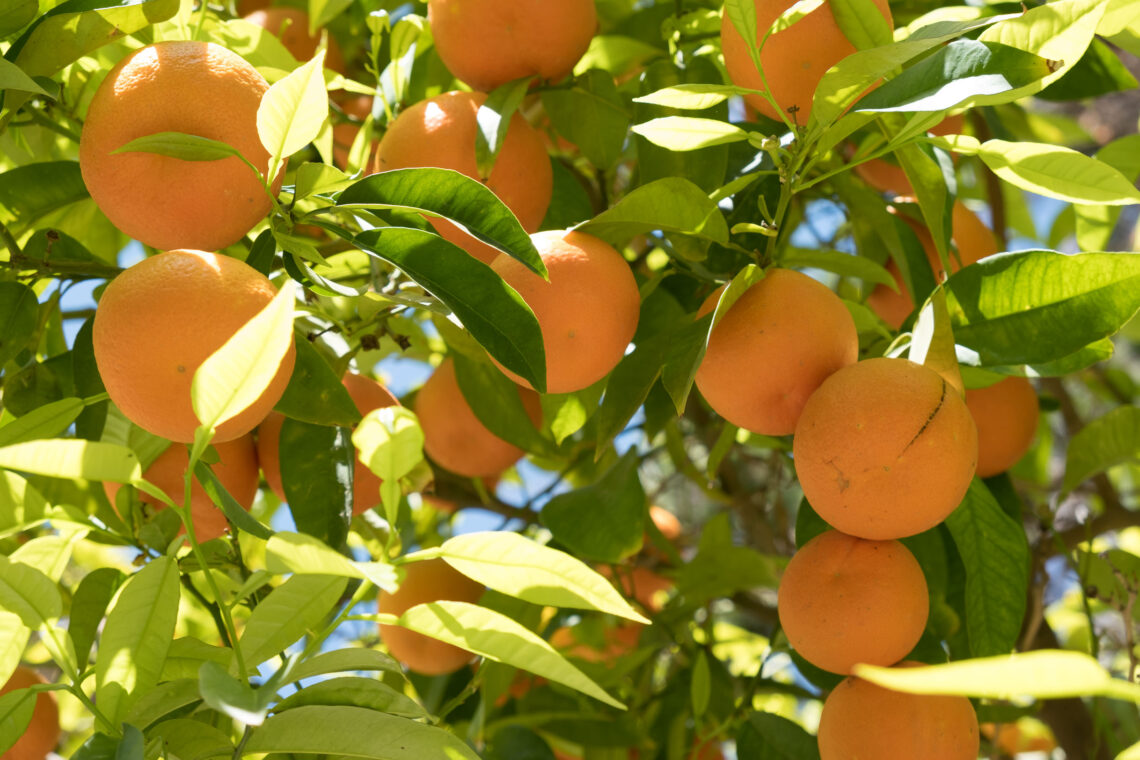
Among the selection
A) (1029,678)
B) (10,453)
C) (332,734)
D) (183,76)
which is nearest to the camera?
(1029,678)

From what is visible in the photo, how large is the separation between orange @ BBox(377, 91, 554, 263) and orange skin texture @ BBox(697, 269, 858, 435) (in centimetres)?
22

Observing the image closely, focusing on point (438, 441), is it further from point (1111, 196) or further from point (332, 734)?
point (1111, 196)

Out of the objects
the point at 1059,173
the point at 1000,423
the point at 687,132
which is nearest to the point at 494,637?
the point at 687,132

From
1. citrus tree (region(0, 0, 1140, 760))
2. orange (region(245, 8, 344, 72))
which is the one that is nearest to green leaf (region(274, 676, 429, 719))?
citrus tree (region(0, 0, 1140, 760))

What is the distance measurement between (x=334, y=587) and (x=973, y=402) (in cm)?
Answer: 66

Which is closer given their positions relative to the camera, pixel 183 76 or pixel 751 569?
pixel 183 76

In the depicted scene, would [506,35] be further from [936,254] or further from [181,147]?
[936,254]

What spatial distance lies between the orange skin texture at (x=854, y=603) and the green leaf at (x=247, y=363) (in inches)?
17.5

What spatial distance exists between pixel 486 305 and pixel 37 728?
68 cm

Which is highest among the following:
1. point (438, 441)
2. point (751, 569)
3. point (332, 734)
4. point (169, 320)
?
point (169, 320)

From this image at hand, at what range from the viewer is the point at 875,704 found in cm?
78

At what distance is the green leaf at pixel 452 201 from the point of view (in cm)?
70

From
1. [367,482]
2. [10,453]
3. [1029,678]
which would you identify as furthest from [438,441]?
[1029,678]

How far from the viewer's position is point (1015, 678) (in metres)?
0.34
